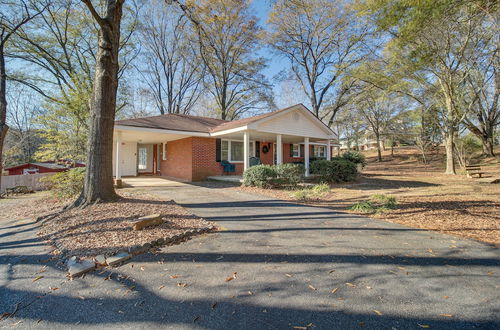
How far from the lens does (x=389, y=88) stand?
15055 millimetres

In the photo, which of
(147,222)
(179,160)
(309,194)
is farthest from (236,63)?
(147,222)

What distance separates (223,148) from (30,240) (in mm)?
9880

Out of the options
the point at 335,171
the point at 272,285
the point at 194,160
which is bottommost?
the point at 272,285

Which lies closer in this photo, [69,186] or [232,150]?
[69,186]

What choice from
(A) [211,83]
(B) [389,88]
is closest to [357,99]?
(B) [389,88]

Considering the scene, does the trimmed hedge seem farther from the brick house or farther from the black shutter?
the black shutter

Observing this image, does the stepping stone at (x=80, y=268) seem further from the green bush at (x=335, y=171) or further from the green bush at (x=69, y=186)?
the green bush at (x=335, y=171)

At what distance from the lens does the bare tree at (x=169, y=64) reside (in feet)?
69.7

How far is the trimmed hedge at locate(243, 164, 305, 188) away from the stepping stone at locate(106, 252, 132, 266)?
6.80 m

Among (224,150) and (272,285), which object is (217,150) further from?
(272,285)

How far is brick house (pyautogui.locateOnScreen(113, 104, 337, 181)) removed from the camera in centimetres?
1057

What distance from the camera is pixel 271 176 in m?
9.55

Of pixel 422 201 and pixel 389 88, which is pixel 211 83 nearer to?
pixel 389 88

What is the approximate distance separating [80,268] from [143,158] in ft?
51.7
